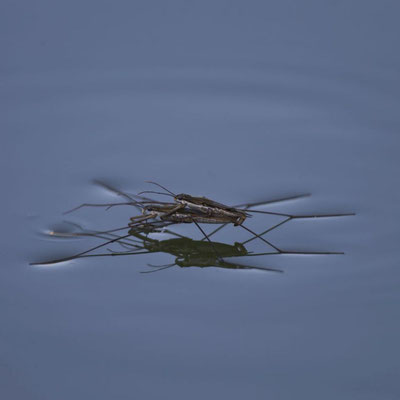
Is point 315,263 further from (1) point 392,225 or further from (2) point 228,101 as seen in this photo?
(2) point 228,101

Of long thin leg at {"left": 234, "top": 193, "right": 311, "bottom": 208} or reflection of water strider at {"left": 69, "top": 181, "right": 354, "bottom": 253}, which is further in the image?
long thin leg at {"left": 234, "top": 193, "right": 311, "bottom": 208}

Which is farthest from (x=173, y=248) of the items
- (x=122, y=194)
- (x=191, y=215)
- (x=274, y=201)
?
(x=274, y=201)

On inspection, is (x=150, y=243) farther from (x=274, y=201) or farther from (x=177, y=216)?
(x=274, y=201)

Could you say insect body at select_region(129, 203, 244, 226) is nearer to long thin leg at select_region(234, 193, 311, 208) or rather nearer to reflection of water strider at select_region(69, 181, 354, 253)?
reflection of water strider at select_region(69, 181, 354, 253)

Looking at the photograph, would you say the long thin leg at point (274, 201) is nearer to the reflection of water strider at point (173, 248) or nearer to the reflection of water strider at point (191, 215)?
the reflection of water strider at point (191, 215)

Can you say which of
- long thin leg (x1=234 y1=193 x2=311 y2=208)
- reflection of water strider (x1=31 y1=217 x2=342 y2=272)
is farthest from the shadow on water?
long thin leg (x1=234 y1=193 x2=311 y2=208)

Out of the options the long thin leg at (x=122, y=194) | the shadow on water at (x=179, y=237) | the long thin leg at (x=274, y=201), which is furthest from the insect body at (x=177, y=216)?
the long thin leg at (x=274, y=201)

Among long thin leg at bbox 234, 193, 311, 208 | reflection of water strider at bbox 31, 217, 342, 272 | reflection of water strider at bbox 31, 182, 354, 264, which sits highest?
long thin leg at bbox 234, 193, 311, 208

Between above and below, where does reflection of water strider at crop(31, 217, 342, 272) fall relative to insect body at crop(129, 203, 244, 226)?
below

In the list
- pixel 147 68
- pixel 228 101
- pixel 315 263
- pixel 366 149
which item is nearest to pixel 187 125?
pixel 228 101
